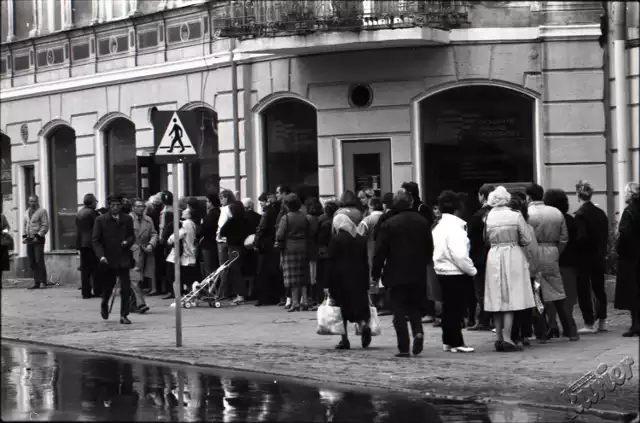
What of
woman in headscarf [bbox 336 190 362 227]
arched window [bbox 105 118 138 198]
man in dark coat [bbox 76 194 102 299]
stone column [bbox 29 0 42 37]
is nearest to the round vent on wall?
woman in headscarf [bbox 336 190 362 227]

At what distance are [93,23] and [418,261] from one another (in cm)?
1664

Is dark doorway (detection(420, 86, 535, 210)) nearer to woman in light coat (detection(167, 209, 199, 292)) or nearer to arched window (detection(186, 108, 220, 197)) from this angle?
woman in light coat (detection(167, 209, 199, 292))

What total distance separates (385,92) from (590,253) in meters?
7.86

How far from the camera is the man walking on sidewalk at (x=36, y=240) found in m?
29.8

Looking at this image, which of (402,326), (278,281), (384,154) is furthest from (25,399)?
(384,154)

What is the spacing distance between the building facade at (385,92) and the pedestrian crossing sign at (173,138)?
24.1 ft

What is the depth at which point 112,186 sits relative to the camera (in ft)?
102

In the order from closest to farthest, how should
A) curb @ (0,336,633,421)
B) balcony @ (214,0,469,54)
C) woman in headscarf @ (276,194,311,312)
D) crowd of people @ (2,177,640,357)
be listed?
1. curb @ (0,336,633,421)
2. crowd of people @ (2,177,640,357)
3. woman in headscarf @ (276,194,311,312)
4. balcony @ (214,0,469,54)

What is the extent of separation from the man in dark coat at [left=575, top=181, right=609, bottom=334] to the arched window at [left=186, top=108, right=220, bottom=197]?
1130 centimetres

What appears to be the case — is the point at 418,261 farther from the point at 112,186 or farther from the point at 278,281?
the point at 112,186

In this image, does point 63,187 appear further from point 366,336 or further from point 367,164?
point 366,336

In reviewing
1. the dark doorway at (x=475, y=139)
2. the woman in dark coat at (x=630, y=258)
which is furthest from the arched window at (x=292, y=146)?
the woman in dark coat at (x=630, y=258)

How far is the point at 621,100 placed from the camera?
2317 centimetres

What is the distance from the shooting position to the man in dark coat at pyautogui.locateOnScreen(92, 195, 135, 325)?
20.4m
